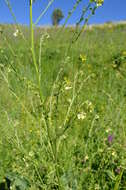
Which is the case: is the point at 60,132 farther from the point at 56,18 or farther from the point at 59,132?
the point at 56,18

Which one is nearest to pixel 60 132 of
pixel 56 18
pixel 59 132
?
pixel 59 132

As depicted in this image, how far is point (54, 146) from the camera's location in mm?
1136

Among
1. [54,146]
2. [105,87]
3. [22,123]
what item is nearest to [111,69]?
[105,87]

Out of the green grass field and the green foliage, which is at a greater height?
the green foliage

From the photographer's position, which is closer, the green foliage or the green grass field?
the green grass field

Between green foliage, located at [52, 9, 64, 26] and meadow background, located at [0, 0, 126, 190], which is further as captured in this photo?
green foliage, located at [52, 9, 64, 26]

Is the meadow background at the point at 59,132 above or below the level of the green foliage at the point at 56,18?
below

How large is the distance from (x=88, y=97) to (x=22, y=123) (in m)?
0.80

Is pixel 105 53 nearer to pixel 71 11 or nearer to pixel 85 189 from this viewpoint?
pixel 85 189

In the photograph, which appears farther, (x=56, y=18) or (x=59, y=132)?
(x=56, y=18)

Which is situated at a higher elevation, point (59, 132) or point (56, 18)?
point (56, 18)

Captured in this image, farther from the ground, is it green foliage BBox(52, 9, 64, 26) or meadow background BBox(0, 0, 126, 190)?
green foliage BBox(52, 9, 64, 26)

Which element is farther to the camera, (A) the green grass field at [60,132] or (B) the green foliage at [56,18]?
(B) the green foliage at [56,18]

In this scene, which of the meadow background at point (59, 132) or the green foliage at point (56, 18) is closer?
the meadow background at point (59, 132)
